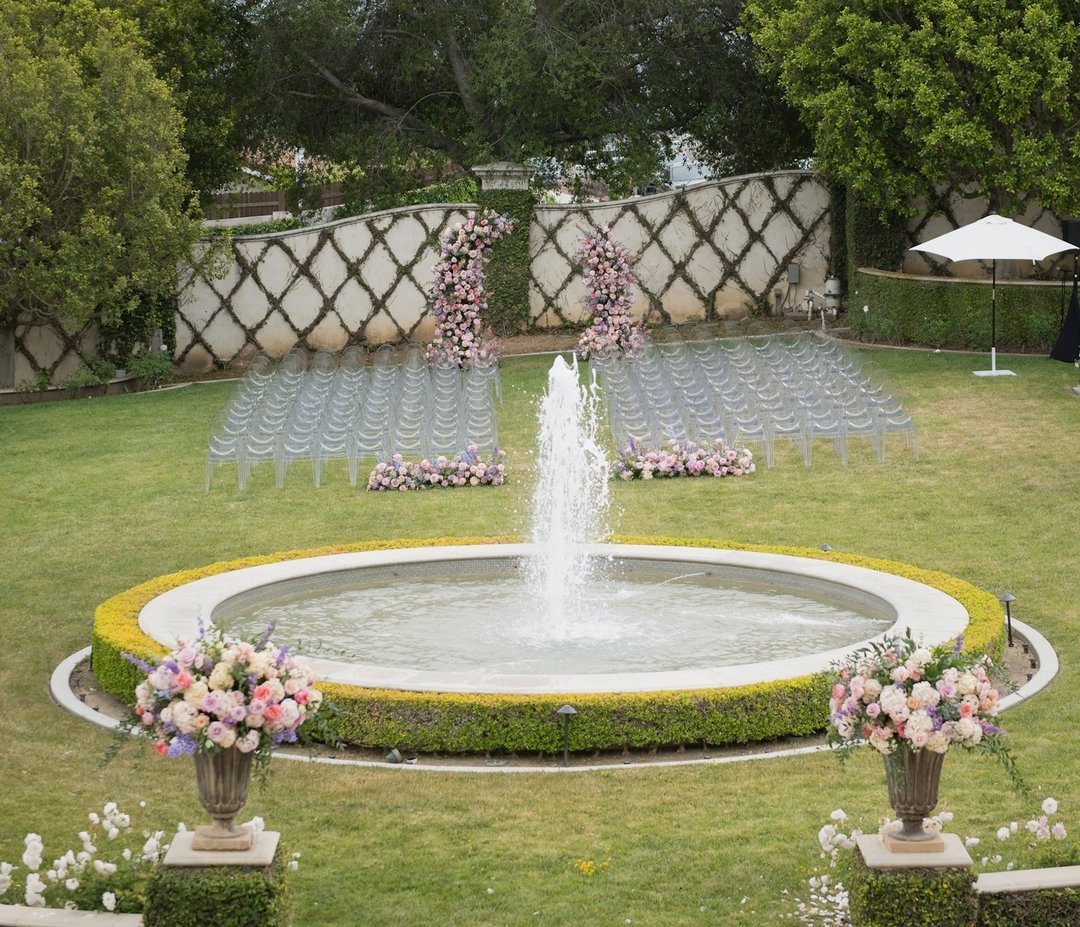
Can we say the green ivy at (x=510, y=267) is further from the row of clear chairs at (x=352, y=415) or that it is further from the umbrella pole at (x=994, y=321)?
the umbrella pole at (x=994, y=321)

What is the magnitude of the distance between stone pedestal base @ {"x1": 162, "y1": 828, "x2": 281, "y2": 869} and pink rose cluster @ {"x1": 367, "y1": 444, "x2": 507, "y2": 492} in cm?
1012

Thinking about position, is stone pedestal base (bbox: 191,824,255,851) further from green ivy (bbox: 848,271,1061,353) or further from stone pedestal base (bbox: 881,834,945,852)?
green ivy (bbox: 848,271,1061,353)

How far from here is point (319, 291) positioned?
27.9 m

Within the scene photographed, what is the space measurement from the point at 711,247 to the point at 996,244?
746 centimetres

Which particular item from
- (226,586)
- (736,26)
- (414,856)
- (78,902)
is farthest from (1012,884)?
(736,26)

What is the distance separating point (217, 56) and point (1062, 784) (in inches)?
936

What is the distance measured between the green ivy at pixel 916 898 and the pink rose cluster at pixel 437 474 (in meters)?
10.6

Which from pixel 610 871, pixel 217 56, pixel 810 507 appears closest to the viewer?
pixel 610 871

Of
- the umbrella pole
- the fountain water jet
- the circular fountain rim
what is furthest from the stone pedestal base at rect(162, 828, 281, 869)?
the umbrella pole

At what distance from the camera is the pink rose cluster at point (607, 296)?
23.8 metres

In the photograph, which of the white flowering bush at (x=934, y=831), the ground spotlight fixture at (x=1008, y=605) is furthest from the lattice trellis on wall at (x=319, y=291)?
the white flowering bush at (x=934, y=831)

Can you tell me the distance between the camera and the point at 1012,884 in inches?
241

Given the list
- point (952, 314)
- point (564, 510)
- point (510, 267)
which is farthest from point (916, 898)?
point (510, 267)

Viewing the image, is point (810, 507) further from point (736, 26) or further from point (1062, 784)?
point (736, 26)
